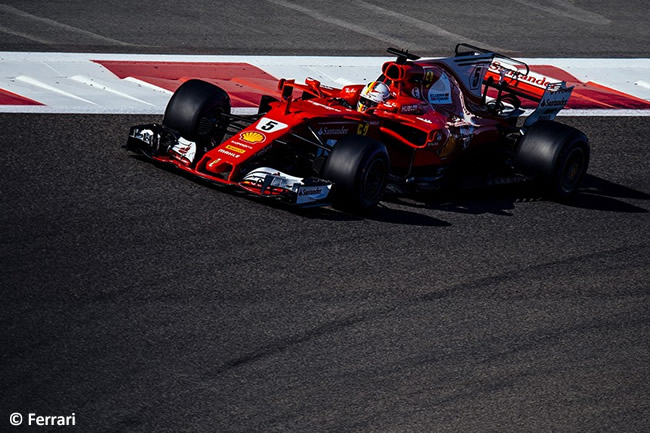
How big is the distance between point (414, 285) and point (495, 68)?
4393 mm

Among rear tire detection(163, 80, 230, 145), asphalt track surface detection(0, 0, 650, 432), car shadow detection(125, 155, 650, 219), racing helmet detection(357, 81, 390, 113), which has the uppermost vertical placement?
racing helmet detection(357, 81, 390, 113)

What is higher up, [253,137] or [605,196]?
[253,137]

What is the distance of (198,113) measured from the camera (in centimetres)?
995

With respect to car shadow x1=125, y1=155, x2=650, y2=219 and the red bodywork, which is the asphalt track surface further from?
the red bodywork

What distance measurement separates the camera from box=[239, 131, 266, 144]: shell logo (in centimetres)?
938

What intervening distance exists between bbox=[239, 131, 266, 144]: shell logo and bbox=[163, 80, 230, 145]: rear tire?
0.67 meters

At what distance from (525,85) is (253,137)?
142 inches

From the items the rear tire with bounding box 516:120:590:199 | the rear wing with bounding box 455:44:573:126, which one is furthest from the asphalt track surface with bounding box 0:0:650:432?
the rear wing with bounding box 455:44:573:126

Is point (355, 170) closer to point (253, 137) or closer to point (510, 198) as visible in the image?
point (253, 137)

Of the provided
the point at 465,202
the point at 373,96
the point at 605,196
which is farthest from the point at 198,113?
the point at 605,196

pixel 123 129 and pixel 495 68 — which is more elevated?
pixel 495 68

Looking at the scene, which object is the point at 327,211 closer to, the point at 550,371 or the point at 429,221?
the point at 429,221

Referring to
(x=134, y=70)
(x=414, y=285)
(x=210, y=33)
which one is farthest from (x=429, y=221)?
(x=210, y=33)

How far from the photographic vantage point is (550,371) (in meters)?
7.02
